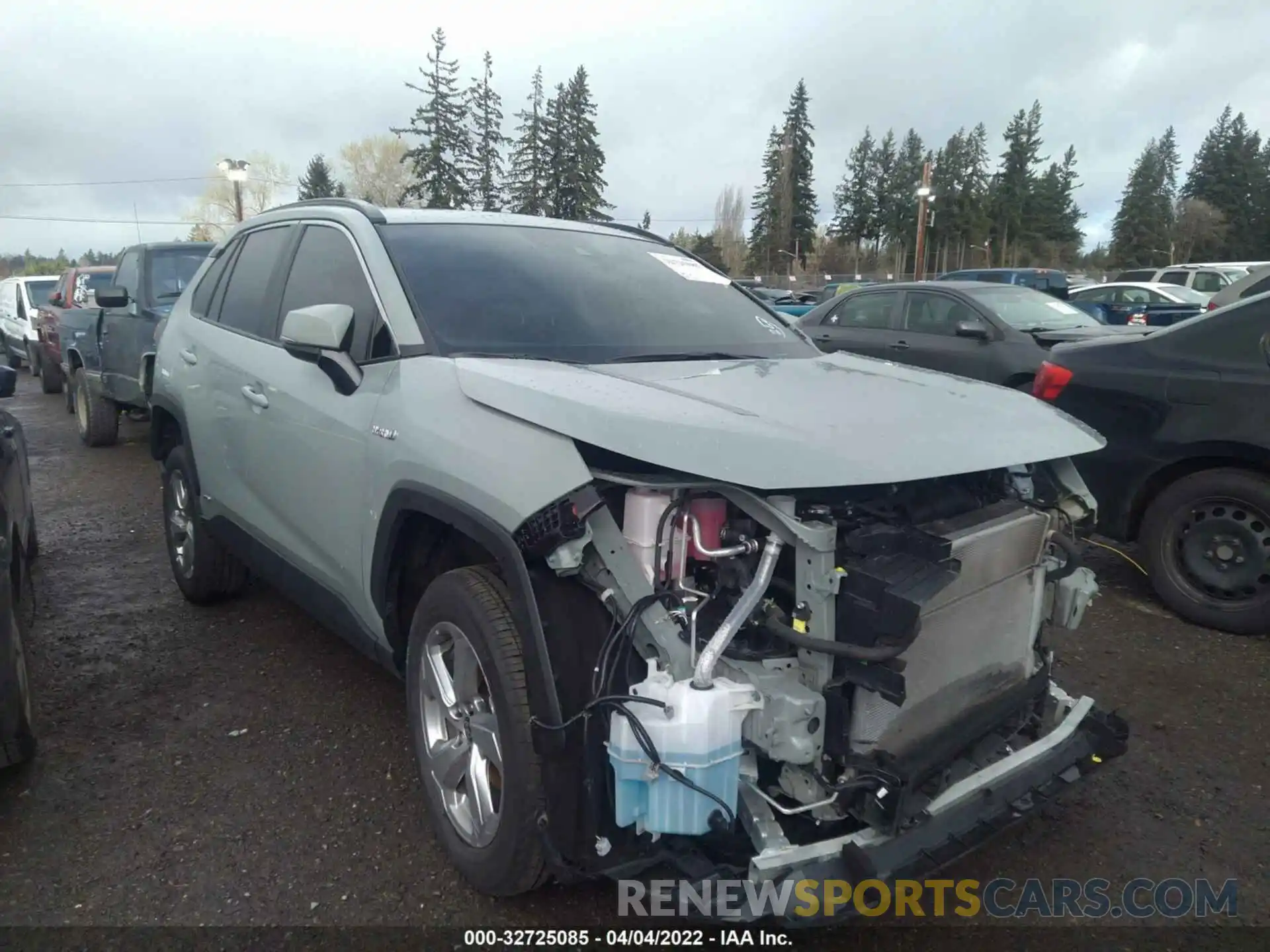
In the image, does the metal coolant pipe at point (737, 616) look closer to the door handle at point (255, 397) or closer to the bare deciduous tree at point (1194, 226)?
the door handle at point (255, 397)

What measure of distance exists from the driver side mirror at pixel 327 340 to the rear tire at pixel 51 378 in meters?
13.9

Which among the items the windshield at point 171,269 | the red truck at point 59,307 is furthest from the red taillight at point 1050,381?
the red truck at point 59,307

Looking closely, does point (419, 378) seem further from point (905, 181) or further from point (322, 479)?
point (905, 181)

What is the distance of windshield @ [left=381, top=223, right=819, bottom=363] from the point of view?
10.1 feet

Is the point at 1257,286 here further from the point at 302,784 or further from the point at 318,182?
the point at 318,182

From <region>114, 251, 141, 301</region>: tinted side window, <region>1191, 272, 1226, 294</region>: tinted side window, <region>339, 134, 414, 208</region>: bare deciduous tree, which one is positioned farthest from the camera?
<region>339, 134, 414, 208</region>: bare deciduous tree

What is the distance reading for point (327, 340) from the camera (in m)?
2.88

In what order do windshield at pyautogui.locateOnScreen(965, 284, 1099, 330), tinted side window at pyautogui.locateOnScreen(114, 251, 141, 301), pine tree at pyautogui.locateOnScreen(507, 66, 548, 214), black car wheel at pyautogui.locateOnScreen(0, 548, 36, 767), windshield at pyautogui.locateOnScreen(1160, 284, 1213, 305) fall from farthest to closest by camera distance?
pine tree at pyautogui.locateOnScreen(507, 66, 548, 214)
windshield at pyautogui.locateOnScreen(1160, 284, 1213, 305)
tinted side window at pyautogui.locateOnScreen(114, 251, 141, 301)
windshield at pyautogui.locateOnScreen(965, 284, 1099, 330)
black car wheel at pyautogui.locateOnScreen(0, 548, 36, 767)

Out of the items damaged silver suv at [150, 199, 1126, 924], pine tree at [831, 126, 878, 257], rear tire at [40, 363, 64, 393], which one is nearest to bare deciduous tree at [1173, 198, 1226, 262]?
pine tree at [831, 126, 878, 257]

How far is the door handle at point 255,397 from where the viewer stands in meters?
3.61

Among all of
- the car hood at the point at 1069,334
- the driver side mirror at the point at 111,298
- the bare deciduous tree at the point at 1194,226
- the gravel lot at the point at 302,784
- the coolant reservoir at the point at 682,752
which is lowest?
the gravel lot at the point at 302,784

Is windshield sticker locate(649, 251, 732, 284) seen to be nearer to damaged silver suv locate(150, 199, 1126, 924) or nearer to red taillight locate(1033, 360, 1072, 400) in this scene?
damaged silver suv locate(150, 199, 1126, 924)

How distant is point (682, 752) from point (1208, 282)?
27050 mm

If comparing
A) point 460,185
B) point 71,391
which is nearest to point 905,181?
point 460,185
